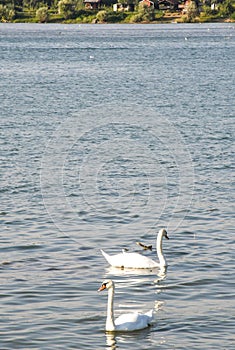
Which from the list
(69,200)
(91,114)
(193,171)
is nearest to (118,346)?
(69,200)

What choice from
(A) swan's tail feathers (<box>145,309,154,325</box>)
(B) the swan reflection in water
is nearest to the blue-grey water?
(B) the swan reflection in water

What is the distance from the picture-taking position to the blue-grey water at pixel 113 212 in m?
18.4

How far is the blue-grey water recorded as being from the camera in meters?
18.4

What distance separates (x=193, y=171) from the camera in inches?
1296

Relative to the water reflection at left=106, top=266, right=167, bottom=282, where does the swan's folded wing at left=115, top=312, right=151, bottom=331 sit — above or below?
below

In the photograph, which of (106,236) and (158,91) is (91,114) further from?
(106,236)

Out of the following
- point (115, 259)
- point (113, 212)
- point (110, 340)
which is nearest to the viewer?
point (110, 340)

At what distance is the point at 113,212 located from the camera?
89.1ft

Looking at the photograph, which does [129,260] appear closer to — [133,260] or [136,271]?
[133,260]

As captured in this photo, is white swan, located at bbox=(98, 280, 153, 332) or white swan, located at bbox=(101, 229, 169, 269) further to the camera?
white swan, located at bbox=(101, 229, 169, 269)

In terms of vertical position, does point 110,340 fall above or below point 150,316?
below

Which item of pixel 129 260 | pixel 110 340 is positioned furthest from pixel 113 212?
pixel 110 340

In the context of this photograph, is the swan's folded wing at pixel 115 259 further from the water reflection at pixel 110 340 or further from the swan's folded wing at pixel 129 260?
the water reflection at pixel 110 340

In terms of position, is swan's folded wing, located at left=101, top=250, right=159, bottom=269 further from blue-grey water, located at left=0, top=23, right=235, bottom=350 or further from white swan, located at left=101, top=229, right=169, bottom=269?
blue-grey water, located at left=0, top=23, right=235, bottom=350
